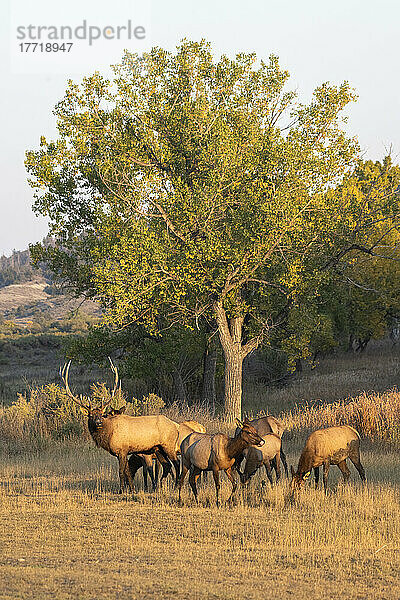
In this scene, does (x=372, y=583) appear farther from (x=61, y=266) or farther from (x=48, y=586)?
(x=61, y=266)

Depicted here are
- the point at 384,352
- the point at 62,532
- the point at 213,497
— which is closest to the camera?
the point at 62,532

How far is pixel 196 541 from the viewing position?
29.1 feet

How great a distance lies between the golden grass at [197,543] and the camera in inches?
280

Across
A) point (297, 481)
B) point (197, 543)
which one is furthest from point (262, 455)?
point (197, 543)

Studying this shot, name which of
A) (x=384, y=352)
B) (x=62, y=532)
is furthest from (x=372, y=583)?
(x=384, y=352)

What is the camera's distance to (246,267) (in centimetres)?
2214

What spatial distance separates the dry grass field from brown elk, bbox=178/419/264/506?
500mm

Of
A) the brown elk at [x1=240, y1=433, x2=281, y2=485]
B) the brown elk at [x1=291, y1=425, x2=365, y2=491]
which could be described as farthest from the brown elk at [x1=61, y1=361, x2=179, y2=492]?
the brown elk at [x1=291, y1=425, x2=365, y2=491]

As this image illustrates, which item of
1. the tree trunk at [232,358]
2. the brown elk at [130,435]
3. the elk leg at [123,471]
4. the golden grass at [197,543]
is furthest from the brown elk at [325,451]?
the tree trunk at [232,358]

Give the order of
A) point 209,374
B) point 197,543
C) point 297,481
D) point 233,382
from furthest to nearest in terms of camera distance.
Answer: point 209,374 → point 233,382 → point 297,481 → point 197,543

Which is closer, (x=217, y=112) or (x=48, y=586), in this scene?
(x=48, y=586)

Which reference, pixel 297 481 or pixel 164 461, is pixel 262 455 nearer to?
pixel 297 481

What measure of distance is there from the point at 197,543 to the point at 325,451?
136 inches

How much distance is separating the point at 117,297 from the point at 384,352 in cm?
2987
